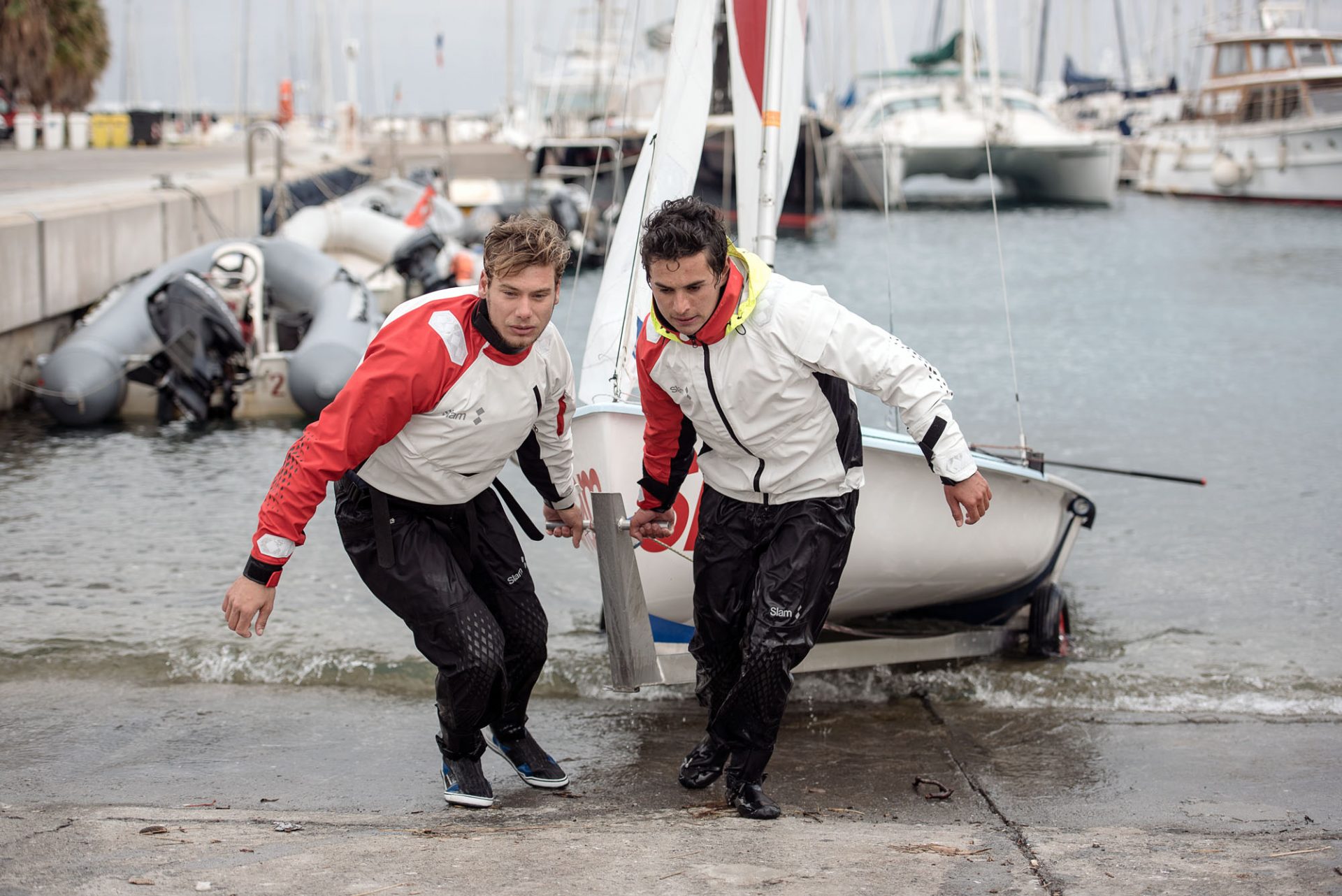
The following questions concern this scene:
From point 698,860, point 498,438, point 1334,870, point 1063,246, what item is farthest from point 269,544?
point 1063,246

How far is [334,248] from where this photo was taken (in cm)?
1847

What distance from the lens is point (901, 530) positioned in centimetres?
505

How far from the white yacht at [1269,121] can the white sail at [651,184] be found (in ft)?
130

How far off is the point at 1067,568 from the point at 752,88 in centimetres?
345

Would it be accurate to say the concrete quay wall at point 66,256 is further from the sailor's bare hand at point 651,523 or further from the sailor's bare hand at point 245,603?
the sailor's bare hand at point 245,603

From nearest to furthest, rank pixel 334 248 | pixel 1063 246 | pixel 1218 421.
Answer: pixel 1218 421, pixel 334 248, pixel 1063 246

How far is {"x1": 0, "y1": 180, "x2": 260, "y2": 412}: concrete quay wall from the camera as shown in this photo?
423 inches

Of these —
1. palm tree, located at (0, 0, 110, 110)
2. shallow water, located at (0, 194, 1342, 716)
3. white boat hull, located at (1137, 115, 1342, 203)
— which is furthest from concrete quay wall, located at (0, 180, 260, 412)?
white boat hull, located at (1137, 115, 1342, 203)

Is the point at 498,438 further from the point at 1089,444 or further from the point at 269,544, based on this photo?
the point at 1089,444

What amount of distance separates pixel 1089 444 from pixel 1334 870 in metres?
8.56

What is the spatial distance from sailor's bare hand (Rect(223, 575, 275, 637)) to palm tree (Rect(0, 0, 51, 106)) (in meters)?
36.1

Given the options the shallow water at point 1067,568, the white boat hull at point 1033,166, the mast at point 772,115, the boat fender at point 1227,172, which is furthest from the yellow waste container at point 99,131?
the boat fender at point 1227,172

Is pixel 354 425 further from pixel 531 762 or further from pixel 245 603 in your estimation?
pixel 531 762

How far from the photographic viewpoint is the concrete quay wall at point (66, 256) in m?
10.8
